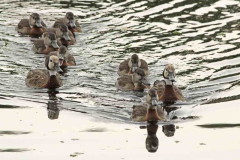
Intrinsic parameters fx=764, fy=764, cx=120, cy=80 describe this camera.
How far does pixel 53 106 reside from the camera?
14.2 m

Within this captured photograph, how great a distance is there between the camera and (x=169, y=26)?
62.9 ft

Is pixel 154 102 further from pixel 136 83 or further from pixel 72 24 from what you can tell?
pixel 72 24

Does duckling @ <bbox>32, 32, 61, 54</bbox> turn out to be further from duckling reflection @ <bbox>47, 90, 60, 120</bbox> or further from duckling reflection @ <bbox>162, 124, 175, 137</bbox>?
duckling reflection @ <bbox>162, 124, 175, 137</bbox>

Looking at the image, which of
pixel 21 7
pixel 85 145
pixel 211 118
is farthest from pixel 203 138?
pixel 21 7

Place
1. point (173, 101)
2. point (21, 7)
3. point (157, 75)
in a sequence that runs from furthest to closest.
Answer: point (21, 7), point (157, 75), point (173, 101)

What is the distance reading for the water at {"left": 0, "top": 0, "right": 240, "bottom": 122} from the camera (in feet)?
48.3

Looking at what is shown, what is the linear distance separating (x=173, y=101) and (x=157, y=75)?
1.76m

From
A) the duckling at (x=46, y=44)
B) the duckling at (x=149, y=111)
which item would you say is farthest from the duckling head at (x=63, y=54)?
the duckling at (x=149, y=111)

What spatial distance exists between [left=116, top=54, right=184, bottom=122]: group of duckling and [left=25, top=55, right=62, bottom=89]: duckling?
1.30 metres

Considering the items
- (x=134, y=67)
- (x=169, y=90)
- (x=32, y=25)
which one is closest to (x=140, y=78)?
(x=134, y=67)

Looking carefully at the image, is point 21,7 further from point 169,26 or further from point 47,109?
point 47,109

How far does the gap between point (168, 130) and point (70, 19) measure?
6.92 m

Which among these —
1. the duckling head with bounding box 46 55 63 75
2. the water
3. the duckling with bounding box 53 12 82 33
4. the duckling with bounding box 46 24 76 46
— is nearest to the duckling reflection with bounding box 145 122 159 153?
the water

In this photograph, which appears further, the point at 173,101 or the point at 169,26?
the point at 169,26
